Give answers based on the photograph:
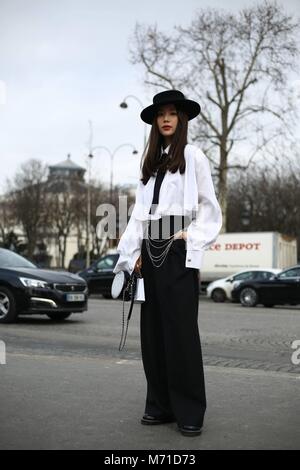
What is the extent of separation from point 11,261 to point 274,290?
1170 centimetres

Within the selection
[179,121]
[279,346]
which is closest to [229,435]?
[179,121]

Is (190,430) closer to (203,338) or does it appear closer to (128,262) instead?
(128,262)

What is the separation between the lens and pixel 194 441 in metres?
3.94

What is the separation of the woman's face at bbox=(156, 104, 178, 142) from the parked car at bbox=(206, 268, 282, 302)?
20.4 metres

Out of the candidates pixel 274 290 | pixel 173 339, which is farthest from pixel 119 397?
pixel 274 290

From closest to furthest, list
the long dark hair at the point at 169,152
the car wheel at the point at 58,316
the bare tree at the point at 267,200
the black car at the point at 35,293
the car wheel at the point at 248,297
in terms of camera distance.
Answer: the long dark hair at the point at 169,152, the black car at the point at 35,293, the car wheel at the point at 58,316, the car wheel at the point at 248,297, the bare tree at the point at 267,200

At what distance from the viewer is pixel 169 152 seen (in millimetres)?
4516

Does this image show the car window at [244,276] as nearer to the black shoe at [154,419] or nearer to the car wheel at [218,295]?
the car wheel at [218,295]

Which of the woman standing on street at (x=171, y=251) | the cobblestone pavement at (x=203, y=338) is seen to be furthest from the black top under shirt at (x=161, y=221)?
the cobblestone pavement at (x=203, y=338)

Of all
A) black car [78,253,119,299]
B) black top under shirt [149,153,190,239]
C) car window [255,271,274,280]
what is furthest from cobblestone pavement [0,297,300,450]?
black car [78,253,119,299]

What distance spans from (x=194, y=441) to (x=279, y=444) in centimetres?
50

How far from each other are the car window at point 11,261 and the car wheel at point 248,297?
1141cm

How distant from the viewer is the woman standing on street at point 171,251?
425 centimetres

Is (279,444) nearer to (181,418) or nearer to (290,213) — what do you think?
(181,418)
